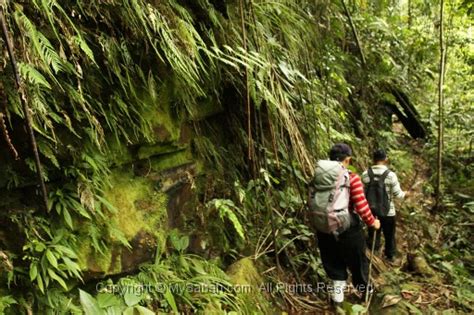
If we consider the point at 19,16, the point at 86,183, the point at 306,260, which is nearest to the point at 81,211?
the point at 86,183

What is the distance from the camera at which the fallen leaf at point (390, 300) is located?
4.59m

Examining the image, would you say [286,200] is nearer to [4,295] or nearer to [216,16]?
[216,16]

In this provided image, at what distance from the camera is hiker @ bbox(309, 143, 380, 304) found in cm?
428

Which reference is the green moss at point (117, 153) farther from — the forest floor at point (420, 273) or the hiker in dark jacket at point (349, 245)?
the forest floor at point (420, 273)

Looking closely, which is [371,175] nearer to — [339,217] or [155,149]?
[339,217]

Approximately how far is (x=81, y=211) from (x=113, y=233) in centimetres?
35

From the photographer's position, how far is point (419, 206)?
8.18m

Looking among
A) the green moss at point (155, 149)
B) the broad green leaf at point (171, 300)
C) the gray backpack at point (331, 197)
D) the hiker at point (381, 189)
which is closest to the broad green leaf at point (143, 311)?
the broad green leaf at point (171, 300)

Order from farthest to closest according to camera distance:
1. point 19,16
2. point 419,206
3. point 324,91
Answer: point 419,206
point 324,91
point 19,16

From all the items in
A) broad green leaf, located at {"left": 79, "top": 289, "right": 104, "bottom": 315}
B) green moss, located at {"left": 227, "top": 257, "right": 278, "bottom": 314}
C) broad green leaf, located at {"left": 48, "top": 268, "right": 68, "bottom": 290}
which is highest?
broad green leaf, located at {"left": 48, "top": 268, "right": 68, "bottom": 290}

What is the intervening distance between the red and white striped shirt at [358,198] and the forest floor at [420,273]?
0.95m

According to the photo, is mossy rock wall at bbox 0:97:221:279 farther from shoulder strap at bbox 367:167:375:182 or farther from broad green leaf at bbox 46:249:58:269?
shoulder strap at bbox 367:167:375:182

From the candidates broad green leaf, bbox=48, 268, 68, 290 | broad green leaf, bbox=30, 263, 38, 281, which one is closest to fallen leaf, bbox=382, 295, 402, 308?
broad green leaf, bbox=48, 268, 68, 290

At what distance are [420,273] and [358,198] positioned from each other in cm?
199
